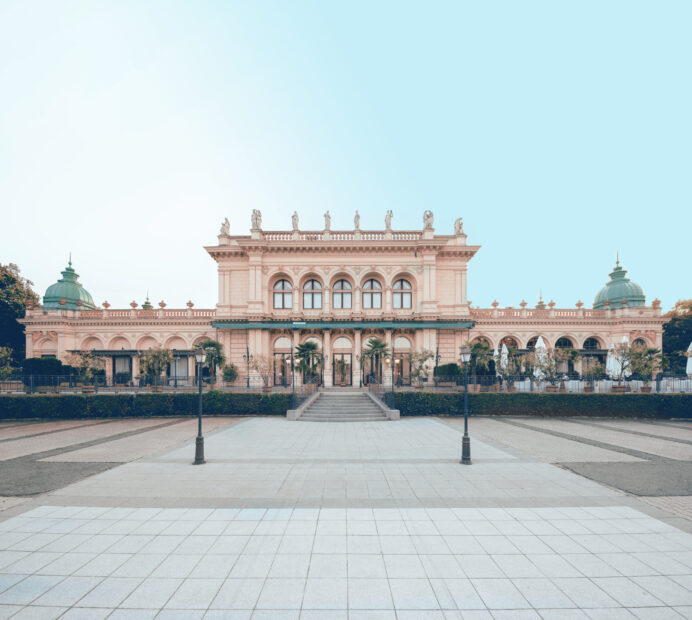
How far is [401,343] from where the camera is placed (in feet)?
113

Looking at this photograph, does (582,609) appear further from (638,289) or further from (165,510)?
(638,289)

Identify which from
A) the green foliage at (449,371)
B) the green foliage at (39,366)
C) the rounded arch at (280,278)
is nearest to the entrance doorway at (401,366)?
the green foliage at (449,371)

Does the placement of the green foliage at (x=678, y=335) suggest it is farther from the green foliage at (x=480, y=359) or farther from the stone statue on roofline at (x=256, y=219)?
the stone statue on roofline at (x=256, y=219)

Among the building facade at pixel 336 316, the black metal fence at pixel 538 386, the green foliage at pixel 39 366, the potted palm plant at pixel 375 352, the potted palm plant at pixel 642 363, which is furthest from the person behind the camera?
the building facade at pixel 336 316

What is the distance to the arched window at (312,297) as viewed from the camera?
35625mm

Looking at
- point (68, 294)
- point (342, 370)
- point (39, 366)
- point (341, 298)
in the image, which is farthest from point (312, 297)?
point (68, 294)

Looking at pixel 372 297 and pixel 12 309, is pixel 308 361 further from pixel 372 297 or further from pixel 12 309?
pixel 12 309

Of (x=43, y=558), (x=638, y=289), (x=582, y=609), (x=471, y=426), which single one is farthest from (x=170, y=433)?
(x=638, y=289)

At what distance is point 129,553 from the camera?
5891 mm

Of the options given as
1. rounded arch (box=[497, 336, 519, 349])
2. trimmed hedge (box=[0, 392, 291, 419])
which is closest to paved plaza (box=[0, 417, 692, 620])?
trimmed hedge (box=[0, 392, 291, 419])

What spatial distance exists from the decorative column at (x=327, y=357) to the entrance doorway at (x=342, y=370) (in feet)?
2.12

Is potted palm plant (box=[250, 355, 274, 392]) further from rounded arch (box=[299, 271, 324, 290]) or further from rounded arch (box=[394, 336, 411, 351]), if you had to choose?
rounded arch (box=[394, 336, 411, 351])

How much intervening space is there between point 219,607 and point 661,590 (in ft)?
21.2

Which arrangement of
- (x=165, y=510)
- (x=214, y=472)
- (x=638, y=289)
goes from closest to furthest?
(x=165, y=510)
(x=214, y=472)
(x=638, y=289)
